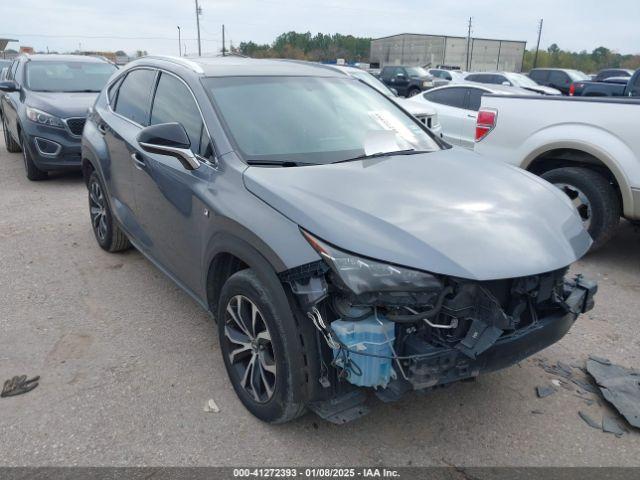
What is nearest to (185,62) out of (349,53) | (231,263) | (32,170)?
(231,263)

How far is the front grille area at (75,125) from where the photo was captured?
7691mm

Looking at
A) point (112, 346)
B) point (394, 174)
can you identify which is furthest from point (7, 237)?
point (394, 174)

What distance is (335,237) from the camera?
2299 mm

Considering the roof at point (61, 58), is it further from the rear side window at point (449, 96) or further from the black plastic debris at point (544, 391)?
the black plastic debris at point (544, 391)

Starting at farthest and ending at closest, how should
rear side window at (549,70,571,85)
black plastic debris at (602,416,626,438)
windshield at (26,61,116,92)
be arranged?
rear side window at (549,70,571,85)
windshield at (26,61,116,92)
black plastic debris at (602,416,626,438)

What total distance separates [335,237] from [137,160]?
2.12 meters

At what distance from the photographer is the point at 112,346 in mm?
3566

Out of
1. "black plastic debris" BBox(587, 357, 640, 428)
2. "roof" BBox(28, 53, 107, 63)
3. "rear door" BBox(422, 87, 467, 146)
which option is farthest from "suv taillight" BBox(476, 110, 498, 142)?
"roof" BBox(28, 53, 107, 63)

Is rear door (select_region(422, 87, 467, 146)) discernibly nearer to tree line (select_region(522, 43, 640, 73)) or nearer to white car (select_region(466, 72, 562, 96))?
white car (select_region(466, 72, 562, 96))

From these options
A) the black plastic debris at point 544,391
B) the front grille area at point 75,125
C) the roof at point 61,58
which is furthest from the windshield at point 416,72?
the black plastic debris at point 544,391

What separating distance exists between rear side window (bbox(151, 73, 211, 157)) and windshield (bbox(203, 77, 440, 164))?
159mm

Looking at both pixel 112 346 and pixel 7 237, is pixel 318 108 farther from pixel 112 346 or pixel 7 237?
pixel 7 237

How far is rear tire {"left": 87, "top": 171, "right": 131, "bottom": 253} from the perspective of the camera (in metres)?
4.88

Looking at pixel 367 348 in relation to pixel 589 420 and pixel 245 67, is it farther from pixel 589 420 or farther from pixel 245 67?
pixel 245 67
